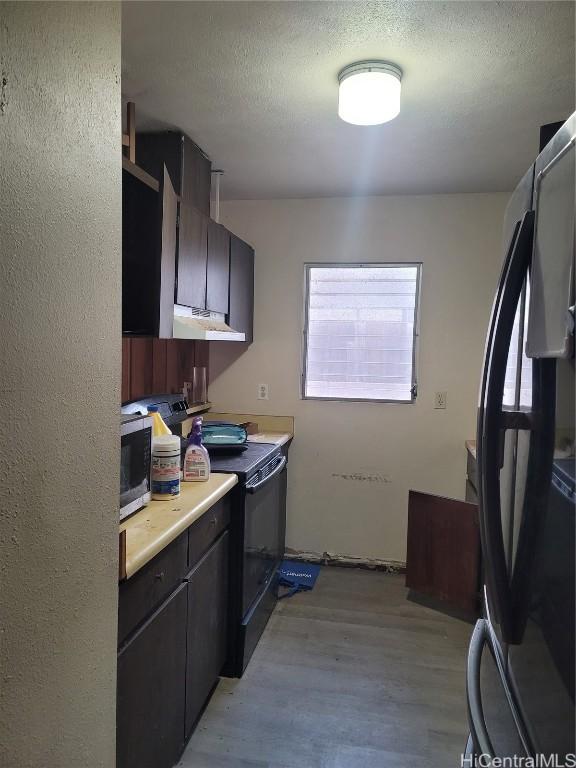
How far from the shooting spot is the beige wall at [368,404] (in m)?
3.24

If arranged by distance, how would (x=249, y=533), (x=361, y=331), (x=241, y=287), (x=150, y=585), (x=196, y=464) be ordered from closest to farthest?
(x=150, y=585) → (x=196, y=464) → (x=249, y=533) → (x=241, y=287) → (x=361, y=331)

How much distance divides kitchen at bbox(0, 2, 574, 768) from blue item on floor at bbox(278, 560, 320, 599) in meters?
0.08

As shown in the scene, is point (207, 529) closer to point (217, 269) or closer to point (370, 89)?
point (217, 269)

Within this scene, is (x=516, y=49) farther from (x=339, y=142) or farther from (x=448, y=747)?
(x=448, y=747)

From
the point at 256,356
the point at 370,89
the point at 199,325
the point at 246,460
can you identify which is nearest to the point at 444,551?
the point at 246,460

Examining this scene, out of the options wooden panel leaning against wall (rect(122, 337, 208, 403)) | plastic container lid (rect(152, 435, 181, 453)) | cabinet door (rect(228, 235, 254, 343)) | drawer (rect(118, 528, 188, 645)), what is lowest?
drawer (rect(118, 528, 188, 645))

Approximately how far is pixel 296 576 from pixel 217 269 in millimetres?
1934

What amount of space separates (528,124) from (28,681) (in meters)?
2.54

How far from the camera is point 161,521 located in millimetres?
1570

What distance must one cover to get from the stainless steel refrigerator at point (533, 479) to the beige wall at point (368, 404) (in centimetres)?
242

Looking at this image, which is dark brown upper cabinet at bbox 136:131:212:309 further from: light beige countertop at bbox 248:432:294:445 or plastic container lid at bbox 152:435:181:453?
light beige countertop at bbox 248:432:294:445

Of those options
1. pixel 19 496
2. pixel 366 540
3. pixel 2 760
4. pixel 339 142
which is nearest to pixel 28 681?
pixel 2 760

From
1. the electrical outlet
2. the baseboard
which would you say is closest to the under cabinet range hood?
the electrical outlet

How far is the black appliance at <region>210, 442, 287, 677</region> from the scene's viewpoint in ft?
7.29
